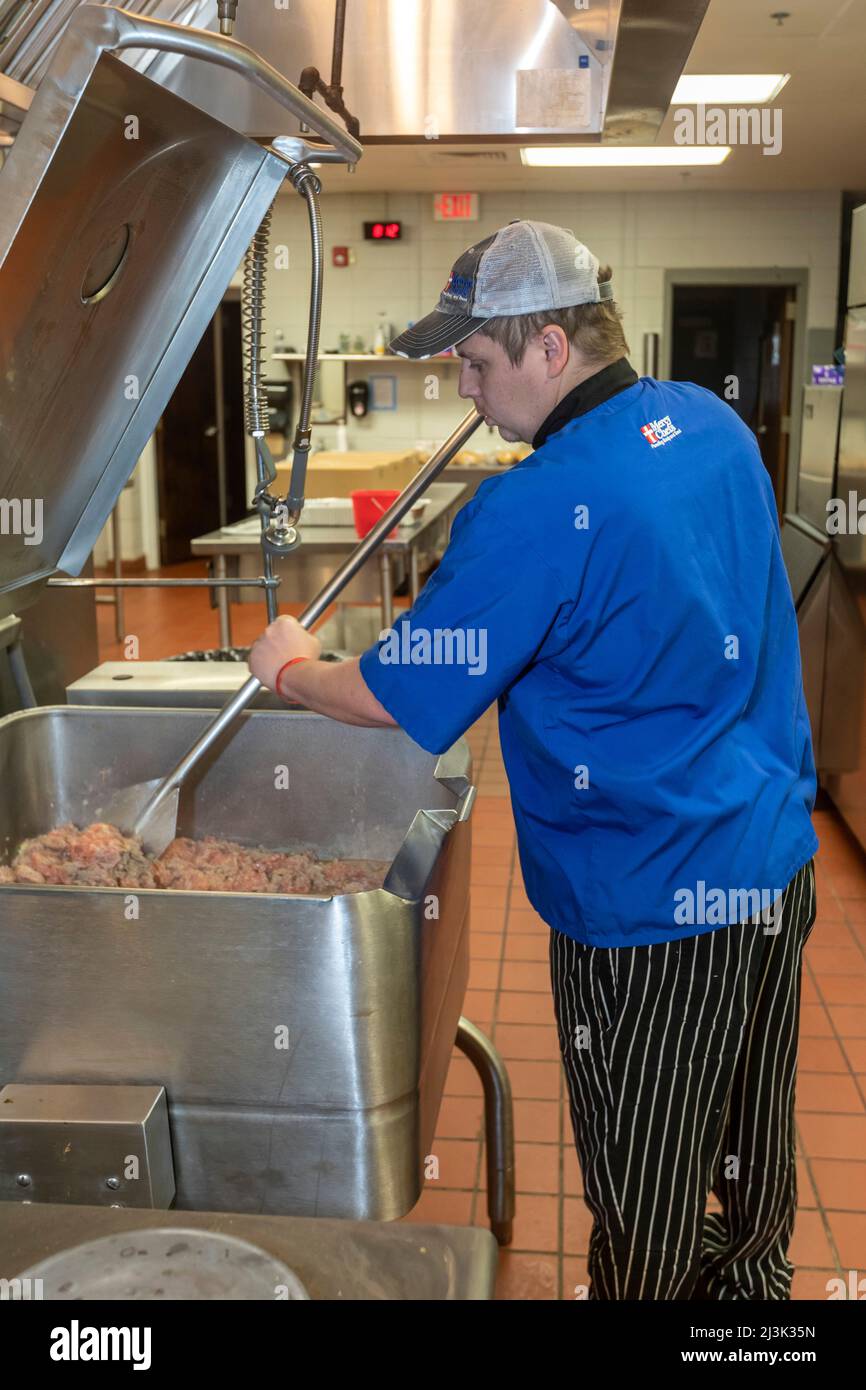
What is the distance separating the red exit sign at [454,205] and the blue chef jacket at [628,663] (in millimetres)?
8530

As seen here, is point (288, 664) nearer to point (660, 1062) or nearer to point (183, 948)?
point (183, 948)

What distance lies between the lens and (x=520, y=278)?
1397 mm

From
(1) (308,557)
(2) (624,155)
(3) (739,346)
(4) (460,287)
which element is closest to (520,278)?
(4) (460,287)

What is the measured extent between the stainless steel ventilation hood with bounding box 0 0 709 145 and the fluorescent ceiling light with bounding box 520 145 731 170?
224 inches

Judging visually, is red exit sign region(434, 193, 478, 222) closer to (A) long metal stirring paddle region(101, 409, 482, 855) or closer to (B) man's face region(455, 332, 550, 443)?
(A) long metal stirring paddle region(101, 409, 482, 855)

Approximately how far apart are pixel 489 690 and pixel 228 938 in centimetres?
39

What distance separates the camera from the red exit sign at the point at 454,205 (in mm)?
9406

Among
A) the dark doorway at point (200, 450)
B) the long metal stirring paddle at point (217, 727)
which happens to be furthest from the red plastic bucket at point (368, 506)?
the dark doorway at point (200, 450)

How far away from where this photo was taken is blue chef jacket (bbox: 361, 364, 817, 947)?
1.35 metres

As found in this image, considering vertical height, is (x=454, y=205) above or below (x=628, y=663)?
above

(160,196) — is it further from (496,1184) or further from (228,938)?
(496,1184)

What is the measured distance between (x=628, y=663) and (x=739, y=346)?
41.6 ft

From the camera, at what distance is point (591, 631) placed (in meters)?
1.38

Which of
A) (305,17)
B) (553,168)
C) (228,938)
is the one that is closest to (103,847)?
(228,938)
